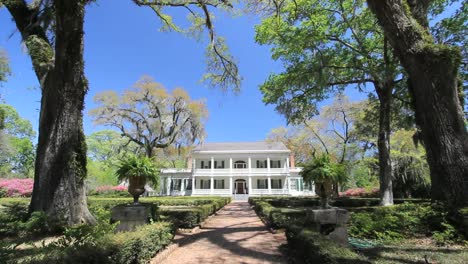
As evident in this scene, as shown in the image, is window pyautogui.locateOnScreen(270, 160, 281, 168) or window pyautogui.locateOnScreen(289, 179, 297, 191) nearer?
window pyautogui.locateOnScreen(289, 179, 297, 191)

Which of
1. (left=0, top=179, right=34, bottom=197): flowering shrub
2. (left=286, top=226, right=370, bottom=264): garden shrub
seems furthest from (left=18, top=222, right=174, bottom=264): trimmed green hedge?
(left=0, top=179, right=34, bottom=197): flowering shrub

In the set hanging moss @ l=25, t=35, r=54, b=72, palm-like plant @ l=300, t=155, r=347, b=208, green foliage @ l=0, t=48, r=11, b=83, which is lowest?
palm-like plant @ l=300, t=155, r=347, b=208

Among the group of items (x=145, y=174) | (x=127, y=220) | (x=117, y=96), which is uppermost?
(x=117, y=96)

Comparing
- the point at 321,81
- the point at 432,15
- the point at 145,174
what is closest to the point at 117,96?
the point at 321,81

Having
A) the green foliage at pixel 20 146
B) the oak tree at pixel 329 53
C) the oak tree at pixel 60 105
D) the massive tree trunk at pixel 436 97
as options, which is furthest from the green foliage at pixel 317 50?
the green foliage at pixel 20 146

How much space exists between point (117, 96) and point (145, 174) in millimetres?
20460

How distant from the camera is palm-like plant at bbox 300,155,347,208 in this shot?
6328 millimetres

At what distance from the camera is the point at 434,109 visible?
7320 millimetres

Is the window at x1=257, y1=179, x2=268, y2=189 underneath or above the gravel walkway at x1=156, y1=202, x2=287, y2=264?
above

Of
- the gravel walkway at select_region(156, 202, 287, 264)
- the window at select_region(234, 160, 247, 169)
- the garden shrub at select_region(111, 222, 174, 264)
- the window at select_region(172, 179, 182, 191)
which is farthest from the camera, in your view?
the window at select_region(234, 160, 247, 169)

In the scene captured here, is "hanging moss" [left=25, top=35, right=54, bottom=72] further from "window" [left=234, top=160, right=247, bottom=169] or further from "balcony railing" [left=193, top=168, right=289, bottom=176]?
"window" [left=234, top=160, right=247, bottom=169]

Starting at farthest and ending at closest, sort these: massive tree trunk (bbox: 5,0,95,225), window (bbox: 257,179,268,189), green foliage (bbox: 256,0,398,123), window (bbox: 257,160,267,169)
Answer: window (bbox: 257,160,267,169) → window (bbox: 257,179,268,189) → green foliage (bbox: 256,0,398,123) → massive tree trunk (bbox: 5,0,95,225)

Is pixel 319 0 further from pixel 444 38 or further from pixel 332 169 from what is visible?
pixel 332 169

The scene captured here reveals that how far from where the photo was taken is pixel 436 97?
7336 millimetres
